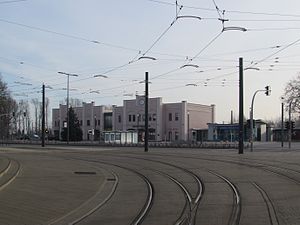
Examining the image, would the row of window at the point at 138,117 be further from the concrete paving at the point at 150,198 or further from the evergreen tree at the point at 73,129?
the concrete paving at the point at 150,198

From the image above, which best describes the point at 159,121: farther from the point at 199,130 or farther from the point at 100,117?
the point at 100,117

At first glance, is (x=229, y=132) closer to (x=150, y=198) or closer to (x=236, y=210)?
(x=150, y=198)

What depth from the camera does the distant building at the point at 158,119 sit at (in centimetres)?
11569

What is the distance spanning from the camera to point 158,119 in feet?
382

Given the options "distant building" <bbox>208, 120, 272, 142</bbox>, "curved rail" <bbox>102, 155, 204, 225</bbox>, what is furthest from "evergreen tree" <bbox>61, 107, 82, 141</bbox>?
"curved rail" <bbox>102, 155, 204, 225</bbox>

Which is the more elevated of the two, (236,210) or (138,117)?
(138,117)

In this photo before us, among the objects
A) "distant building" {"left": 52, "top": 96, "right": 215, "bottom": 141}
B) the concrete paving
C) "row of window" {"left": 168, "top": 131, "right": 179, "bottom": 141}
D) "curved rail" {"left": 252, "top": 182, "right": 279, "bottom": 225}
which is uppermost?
"distant building" {"left": 52, "top": 96, "right": 215, "bottom": 141}

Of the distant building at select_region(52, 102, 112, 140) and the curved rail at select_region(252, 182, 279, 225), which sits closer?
the curved rail at select_region(252, 182, 279, 225)

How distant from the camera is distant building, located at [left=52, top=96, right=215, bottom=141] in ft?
380

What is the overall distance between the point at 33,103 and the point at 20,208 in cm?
13620

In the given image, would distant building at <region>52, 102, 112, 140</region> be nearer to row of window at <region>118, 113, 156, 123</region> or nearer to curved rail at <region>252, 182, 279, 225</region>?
row of window at <region>118, 113, 156, 123</region>

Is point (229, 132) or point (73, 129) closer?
point (229, 132)

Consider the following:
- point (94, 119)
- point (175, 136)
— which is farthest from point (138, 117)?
point (94, 119)

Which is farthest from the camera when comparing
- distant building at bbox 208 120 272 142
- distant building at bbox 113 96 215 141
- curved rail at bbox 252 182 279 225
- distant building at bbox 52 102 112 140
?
distant building at bbox 52 102 112 140
